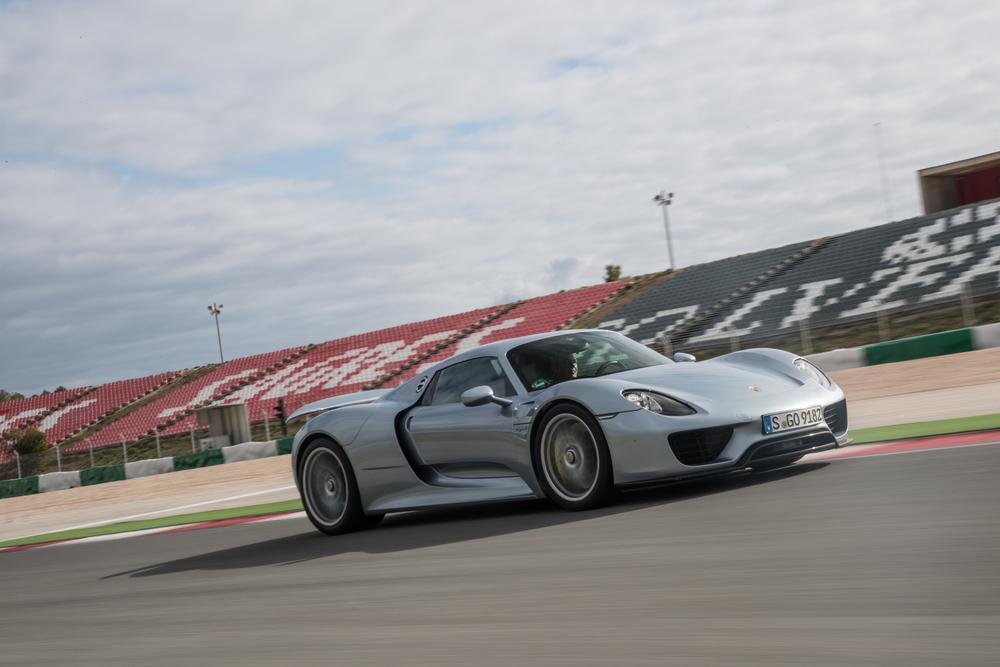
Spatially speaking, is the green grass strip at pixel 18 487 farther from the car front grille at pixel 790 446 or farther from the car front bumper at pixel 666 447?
the car front grille at pixel 790 446

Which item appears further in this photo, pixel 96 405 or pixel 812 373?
pixel 96 405

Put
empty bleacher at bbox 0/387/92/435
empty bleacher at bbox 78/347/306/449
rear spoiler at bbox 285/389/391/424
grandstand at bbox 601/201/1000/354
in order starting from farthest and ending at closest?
1. empty bleacher at bbox 0/387/92/435
2. empty bleacher at bbox 78/347/306/449
3. grandstand at bbox 601/201/1000/354
4. rear spoiler at bbox 285/389/391/424

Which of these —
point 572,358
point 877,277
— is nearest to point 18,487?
point 877,277

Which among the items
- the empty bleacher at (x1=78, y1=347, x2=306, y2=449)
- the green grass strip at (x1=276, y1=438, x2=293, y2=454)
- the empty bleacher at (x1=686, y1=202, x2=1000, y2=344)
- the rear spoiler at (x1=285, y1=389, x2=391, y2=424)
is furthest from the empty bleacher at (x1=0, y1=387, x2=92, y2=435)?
the rear spoiler at (x1=285, y1=389, x2=391, y2=424)

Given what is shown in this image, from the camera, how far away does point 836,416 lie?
671cm

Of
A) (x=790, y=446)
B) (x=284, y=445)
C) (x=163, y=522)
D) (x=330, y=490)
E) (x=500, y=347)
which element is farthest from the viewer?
(x=284, y=445)

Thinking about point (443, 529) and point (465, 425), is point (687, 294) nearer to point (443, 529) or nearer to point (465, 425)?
point (465, 425)

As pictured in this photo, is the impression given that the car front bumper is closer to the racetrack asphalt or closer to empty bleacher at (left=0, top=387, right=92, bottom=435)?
the racetrack asphalt

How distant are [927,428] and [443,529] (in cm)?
419

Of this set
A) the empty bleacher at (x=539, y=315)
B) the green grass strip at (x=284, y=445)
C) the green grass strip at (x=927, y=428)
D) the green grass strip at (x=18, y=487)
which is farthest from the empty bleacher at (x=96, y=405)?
the green grass strip at (x=927, y=428)

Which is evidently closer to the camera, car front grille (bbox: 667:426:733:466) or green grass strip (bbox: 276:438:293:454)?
car front grille (bbox: 667:426:733:466)

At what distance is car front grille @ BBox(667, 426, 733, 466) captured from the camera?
6141 mm

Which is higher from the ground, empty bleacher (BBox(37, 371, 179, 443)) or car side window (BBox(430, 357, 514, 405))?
empty bleacher (BBox(37, 371, 179, 443))

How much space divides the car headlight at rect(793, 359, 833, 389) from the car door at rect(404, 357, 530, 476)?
1.80 meters
